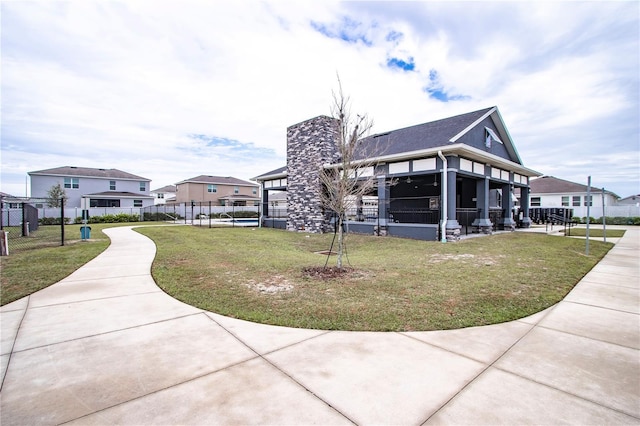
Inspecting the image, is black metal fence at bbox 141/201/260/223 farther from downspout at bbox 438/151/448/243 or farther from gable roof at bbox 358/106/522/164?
downspout at bbox 438/151/448/243

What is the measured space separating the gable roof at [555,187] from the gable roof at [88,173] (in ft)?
158

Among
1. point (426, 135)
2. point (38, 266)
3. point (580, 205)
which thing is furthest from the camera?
point (580, 205)

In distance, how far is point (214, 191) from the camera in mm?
43312

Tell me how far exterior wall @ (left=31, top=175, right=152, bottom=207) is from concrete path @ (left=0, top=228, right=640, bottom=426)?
3808cm

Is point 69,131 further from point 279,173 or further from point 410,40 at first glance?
point 410,40

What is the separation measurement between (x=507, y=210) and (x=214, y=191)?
36637 mm

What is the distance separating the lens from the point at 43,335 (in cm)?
353

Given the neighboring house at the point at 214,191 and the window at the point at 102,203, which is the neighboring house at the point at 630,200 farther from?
the window at the point at 102,203

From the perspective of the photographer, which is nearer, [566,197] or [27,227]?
[27,227]

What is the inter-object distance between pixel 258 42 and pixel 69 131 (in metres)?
21.4

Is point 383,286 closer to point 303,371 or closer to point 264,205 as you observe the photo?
point 303,371

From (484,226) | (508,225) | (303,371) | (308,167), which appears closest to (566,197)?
(508,225)

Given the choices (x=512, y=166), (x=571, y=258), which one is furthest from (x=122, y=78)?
(x=512, y=166)

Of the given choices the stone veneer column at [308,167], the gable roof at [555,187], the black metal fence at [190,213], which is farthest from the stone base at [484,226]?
the black metal fence at [190,213]
